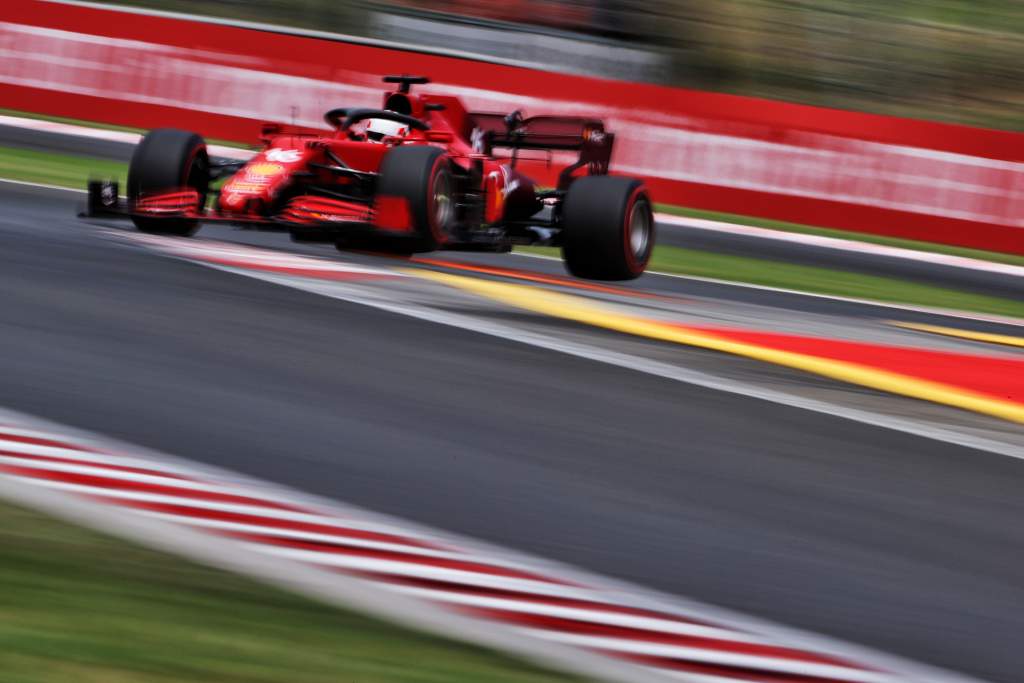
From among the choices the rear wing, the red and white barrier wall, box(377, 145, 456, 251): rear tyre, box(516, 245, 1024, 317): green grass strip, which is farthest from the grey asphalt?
box(377, 145, 456, 251): rear tyre

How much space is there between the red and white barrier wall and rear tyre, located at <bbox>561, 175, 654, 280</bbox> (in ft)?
19.1

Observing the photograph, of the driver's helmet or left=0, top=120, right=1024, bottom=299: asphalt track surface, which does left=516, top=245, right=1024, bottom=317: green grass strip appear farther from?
the driver's helmet

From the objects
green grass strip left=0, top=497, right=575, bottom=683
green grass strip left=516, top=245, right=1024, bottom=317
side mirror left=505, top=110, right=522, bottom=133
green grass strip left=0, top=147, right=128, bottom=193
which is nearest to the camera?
green grass strip left=0, top=497, right=575, bottom=683

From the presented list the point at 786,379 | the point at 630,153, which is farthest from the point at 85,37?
the point at 786,379

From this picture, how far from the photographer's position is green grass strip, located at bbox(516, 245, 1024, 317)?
426 inches

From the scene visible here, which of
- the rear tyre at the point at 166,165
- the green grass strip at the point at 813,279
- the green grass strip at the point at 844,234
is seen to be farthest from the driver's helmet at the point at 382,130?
the green grass strip at the point at 844,234

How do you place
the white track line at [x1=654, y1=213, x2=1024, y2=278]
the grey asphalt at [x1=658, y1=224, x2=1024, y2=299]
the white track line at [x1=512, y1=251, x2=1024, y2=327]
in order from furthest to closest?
the white track line at [x1=654, y1=213, x2=1024, y2=278] → the grey asphalt at [x1=658, y1=224, x2=1024, y2=299] → the white track line at [x1=512, y1=251, x2=1024, y2=327]

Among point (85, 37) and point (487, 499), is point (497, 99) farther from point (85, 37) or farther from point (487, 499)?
point (487, 499)

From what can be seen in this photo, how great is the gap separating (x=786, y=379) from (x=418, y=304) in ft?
6.20

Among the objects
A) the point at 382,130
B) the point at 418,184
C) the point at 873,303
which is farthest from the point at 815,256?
the point at 418,184

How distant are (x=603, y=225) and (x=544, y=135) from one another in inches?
34.8

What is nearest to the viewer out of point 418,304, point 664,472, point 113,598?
point 113,598

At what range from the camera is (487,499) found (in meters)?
4.07

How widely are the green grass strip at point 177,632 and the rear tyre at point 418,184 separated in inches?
163
